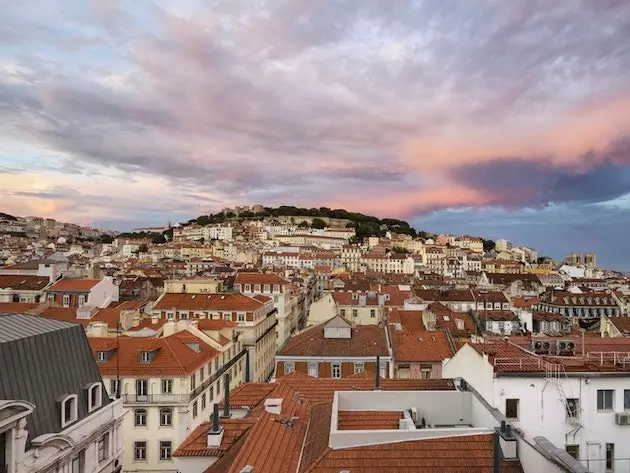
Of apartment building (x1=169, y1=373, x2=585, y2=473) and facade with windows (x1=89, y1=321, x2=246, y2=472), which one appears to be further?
facade with windows (x1=89, y1=321, x2=246, y2=472)

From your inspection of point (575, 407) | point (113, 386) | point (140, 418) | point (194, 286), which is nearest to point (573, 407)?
point (575, 407)

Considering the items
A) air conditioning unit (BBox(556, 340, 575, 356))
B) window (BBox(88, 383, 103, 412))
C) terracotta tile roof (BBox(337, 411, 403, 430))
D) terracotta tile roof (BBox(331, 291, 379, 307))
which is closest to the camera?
terracotta tile roof (BBox(337, 411, 403, 430))

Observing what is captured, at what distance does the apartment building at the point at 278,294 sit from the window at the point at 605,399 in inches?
1885

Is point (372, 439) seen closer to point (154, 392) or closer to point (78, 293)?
point (154, 392)

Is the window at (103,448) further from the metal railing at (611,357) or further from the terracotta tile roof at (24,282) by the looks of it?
the terracotta tile roof at (24,282)

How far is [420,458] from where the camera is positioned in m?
14.9

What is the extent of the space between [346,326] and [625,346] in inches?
798

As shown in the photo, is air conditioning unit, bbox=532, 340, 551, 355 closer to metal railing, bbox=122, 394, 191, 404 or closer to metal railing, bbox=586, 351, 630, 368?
metal railing, bbox=586, 351, 630, 368

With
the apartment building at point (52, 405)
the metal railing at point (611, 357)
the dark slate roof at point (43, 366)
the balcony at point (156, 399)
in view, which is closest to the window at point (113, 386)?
the balcony at point (156, 399)

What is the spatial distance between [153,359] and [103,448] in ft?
38.5

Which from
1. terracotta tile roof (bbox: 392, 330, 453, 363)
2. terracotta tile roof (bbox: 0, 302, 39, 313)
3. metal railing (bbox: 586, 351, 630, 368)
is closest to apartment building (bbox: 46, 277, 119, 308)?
terracotta tile roof (bbox: 0, 302, 39, 313)

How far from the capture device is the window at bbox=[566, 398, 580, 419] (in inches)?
723

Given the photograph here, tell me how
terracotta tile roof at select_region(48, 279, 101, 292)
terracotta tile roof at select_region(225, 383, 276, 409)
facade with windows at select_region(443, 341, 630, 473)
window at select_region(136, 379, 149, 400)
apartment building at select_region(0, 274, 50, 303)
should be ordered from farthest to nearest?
apartment building at select_region(0, 274, 50, 303) < terracotta tile roof at select_region(48, 279, 101, 292) < window at select_region(136, 379, 149, 400) < terracotta tile roof at select_region(225, 383, 276, 409) < facade with windows at select_region(443, 341, 630, 473)

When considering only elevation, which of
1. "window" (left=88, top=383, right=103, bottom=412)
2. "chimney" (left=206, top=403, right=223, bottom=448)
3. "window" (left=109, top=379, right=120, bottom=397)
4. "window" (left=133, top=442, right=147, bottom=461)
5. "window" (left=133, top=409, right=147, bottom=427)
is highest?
"window" (left=88, top=383, right=103, bottom=412)
